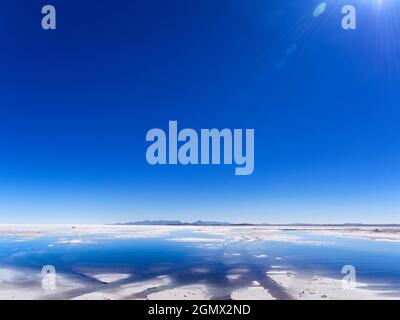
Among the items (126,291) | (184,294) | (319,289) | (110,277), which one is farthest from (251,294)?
(110,277)

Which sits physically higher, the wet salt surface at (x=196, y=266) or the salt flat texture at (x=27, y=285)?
the salt flat texture at (x=27, y=285)

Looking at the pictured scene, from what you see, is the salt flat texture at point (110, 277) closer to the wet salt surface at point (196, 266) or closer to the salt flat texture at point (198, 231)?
the wet salt surface at point (196, 266)

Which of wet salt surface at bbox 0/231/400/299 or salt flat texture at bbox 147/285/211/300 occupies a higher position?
salt flat texture at bbox 147/285/211/300

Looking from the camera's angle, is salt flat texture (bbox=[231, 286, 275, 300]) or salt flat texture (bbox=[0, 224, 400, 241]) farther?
salt flat texture (bbox=[0, 224, 400, 241])

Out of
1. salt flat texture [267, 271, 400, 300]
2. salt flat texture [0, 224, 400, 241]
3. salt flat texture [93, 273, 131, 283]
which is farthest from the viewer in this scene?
salt flat texture [0, 224, 400, 241]

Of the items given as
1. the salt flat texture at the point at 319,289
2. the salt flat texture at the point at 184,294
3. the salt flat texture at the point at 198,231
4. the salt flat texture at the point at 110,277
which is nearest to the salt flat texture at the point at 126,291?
the salt flat texture at the point at 184,294

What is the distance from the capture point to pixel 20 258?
12.3m

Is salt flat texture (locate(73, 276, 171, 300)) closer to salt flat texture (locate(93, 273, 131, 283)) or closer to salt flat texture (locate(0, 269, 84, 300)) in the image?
salt flat texture (locate(0, 269, 84, 300))

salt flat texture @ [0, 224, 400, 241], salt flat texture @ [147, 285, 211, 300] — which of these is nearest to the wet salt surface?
salt flat texture @ [147, 285, 211, 300]

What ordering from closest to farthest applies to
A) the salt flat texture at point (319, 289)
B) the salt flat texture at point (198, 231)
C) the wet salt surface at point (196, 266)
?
the salt flat texture at point (319, 289) → the wet salt surface at point (196, 266) → the salt flat texture at point (198, 231)

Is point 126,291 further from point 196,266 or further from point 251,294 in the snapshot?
point 196,266
